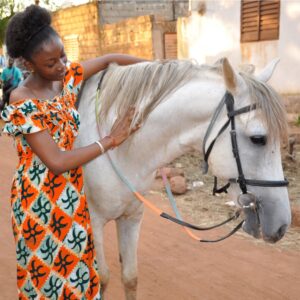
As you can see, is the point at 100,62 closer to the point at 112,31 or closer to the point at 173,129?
the point at 173,129

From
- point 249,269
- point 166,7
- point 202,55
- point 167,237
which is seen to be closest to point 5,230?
point 167,237

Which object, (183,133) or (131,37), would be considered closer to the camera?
(183,133)

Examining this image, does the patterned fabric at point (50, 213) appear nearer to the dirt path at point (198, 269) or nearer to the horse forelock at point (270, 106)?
the horse forelock at point (270, 106)

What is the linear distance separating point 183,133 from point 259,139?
0.41m

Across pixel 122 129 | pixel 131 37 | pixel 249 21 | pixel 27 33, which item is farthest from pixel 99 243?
pixel 131 37

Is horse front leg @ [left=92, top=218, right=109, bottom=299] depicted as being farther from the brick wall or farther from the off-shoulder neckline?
the brick wall

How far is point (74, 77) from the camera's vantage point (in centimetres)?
200

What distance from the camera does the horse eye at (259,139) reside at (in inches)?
65.3

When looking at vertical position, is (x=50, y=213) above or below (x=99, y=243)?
above

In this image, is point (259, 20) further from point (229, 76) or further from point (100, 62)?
point (229, 76)

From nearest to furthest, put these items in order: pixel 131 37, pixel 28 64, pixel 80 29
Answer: pixel 28 64 → pixel 131 37 → pixel 80 29

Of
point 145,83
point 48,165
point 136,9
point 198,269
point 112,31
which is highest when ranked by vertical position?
point 136,9

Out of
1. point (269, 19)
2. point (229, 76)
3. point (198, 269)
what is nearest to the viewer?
point (229, 76)

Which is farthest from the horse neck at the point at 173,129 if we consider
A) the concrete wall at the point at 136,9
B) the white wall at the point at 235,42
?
the concrete wall at the point at 136,9
